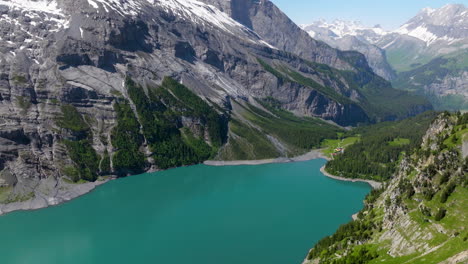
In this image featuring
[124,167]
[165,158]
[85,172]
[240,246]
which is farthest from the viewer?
[165,158]

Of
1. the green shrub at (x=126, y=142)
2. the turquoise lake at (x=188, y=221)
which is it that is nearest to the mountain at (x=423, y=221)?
the turquoise lake at (x=188, y=221)

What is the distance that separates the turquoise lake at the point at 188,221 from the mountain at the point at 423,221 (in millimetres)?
15508

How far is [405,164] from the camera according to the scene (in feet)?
346

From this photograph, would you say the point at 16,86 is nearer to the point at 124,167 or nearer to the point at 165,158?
the point at 124,167

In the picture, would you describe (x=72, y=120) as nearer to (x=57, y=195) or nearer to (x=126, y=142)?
(x=126, y=142)

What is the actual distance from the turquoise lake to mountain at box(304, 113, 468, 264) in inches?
611

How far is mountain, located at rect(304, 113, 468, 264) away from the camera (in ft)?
212

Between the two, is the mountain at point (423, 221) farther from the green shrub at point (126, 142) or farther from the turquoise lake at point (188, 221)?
the green shrub at point (126, 142)

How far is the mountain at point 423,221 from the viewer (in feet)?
212

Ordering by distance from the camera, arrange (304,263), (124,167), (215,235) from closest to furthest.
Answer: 1. (304,263)
2. (215,235)
3. (124,167)

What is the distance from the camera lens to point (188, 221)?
122 m

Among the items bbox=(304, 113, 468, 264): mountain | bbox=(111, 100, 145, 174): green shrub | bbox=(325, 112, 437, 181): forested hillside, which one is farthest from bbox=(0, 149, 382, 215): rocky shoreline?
bbox=(304, 113, 468, 264): mountain

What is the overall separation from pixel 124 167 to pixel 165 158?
21912 mm

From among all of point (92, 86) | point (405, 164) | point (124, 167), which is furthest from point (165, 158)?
point (405, 164)
